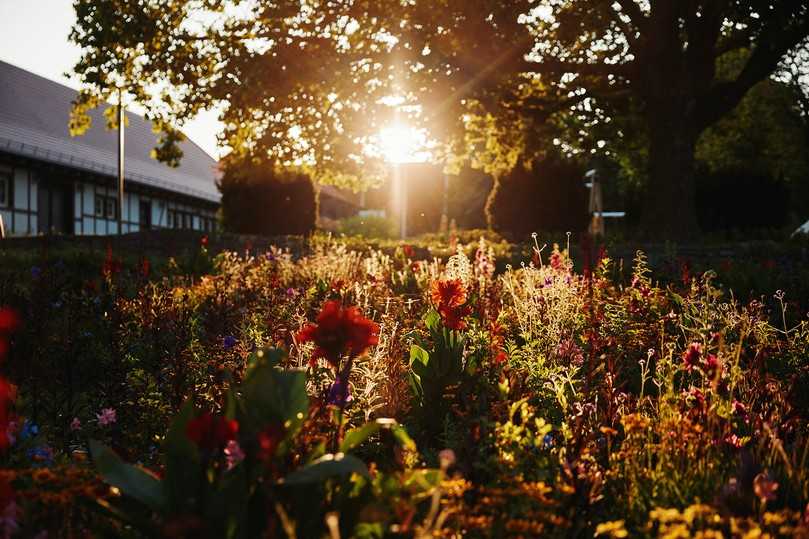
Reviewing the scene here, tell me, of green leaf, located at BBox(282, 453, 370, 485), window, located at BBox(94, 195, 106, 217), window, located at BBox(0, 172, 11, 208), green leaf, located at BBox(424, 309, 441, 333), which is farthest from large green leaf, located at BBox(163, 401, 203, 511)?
window, located at BBox(94, 195, 106, 217)

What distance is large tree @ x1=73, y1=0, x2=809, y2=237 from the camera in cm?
1464

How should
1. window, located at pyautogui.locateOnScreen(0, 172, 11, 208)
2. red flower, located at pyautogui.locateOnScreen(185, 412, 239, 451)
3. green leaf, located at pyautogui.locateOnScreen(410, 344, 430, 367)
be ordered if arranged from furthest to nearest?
window, located at pyautogui.locateOnScreen(0, 172, 11, 208)
green leaf, located at pyautogui.locateOnScreen(410, 344, 430, 367)
red flower, located at pyautogui.locateOnScreen(185, 412, 239, 451)

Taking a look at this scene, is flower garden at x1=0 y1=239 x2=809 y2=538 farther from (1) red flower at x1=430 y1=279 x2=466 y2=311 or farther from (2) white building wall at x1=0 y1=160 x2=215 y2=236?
(2) white building wall at x1=0 y1=160 x2=215 y2=236

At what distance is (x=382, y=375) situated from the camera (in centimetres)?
380

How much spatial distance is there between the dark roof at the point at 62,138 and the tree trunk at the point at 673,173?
16.2m

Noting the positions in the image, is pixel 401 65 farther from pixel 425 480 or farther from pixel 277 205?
pixel 425 480

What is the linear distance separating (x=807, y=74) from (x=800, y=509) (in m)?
43.0

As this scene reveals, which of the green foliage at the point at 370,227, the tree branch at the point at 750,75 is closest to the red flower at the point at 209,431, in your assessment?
the tree branch at the point at 750,75

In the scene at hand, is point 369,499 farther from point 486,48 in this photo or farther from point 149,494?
point 486,48

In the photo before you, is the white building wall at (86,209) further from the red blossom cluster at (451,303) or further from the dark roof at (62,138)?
the red blossom cluster at (451,303)

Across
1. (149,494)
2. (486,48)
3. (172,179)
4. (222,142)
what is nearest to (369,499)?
(149,494)

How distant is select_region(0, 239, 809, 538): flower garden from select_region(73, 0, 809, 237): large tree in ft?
30.4

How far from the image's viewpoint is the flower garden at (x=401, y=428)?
206cm

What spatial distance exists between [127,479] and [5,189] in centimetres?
2639
